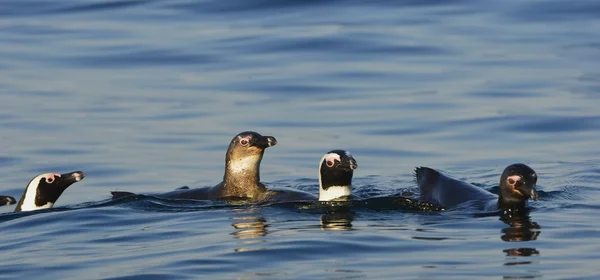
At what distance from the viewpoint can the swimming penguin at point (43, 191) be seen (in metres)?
15.5

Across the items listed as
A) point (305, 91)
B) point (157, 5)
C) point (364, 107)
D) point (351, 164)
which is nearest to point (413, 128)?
point (364, 107)

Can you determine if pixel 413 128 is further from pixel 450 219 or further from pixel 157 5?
pixel 157 5

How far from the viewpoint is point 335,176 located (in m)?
14.7

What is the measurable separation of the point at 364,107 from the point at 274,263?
10.4 metres

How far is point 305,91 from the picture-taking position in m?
23.1

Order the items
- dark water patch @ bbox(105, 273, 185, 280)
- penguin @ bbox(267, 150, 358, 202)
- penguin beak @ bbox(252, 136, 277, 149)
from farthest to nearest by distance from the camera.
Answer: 1. penguin beak @ bbox(252, 136, 277, 149)
2. penguin @ bbox(267, 150, 358, 202)
3. dark water patch @ bbox(105, 273, 185, 280)

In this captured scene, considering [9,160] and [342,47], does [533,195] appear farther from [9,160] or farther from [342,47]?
[342,47]

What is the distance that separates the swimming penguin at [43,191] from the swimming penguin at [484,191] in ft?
12.0

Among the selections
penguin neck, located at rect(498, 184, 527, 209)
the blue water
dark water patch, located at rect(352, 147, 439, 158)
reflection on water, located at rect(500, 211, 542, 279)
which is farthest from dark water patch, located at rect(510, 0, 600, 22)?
reflection on water, located at rect(500, 211, 542, 279)

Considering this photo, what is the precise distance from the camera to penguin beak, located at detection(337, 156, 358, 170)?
47.1ft

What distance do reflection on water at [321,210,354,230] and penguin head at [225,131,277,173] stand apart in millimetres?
1952

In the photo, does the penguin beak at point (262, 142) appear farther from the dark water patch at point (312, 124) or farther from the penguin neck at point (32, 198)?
the dark water patch at point (312, 124)

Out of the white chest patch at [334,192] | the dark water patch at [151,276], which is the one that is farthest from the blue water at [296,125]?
the white chest patch at [334,192]

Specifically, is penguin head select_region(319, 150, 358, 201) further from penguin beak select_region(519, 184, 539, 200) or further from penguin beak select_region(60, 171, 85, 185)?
penguin beak select_region(60, 171, 85, 185)
